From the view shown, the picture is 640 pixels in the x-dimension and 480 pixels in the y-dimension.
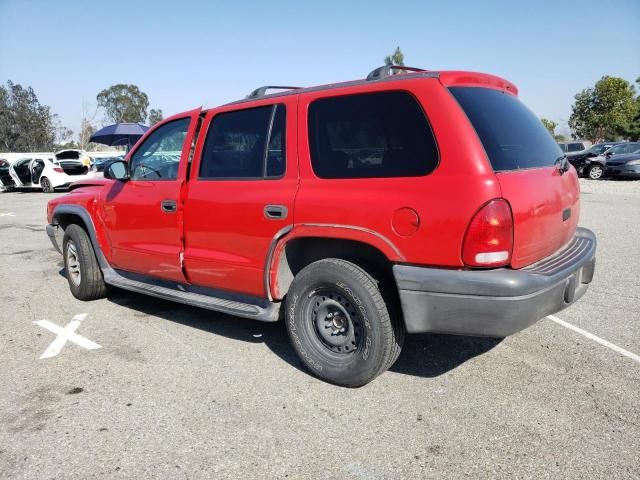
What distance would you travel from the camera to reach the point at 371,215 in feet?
9.49

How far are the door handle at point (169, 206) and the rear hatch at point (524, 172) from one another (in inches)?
88.6

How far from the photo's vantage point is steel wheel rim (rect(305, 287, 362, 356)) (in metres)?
3.15

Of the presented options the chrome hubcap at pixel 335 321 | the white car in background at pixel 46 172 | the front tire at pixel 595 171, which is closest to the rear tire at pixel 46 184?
the white car in background at pixel 46 172

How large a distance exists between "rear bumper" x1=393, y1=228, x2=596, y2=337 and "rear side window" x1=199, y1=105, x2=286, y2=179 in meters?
1.23

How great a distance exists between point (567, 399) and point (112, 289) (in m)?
4.47

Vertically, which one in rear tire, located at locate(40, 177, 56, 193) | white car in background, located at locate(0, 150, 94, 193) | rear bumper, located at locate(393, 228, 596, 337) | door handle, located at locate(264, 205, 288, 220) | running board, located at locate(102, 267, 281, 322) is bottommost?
rear tire, located at locate(40, 177, 56, 193)

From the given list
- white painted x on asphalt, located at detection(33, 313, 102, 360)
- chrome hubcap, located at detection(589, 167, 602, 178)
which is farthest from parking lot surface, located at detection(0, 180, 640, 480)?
chrome hubcap, located at detection(589, 167, 602, 178)

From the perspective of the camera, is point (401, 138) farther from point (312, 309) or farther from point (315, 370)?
point (315, 370)

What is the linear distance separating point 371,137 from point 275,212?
0.80 meters

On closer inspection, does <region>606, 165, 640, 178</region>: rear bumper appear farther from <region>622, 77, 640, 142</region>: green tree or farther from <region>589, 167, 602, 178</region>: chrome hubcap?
<region>622, 77, 640, 142</region>: green tree

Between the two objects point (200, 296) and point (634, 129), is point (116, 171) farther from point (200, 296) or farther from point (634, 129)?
point (634, 129)

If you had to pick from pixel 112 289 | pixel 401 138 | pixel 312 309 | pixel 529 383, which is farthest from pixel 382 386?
pixel 112 289

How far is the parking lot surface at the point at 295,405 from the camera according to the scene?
8.02ft

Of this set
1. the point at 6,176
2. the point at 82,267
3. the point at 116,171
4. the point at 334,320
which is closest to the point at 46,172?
the point at 6,176
